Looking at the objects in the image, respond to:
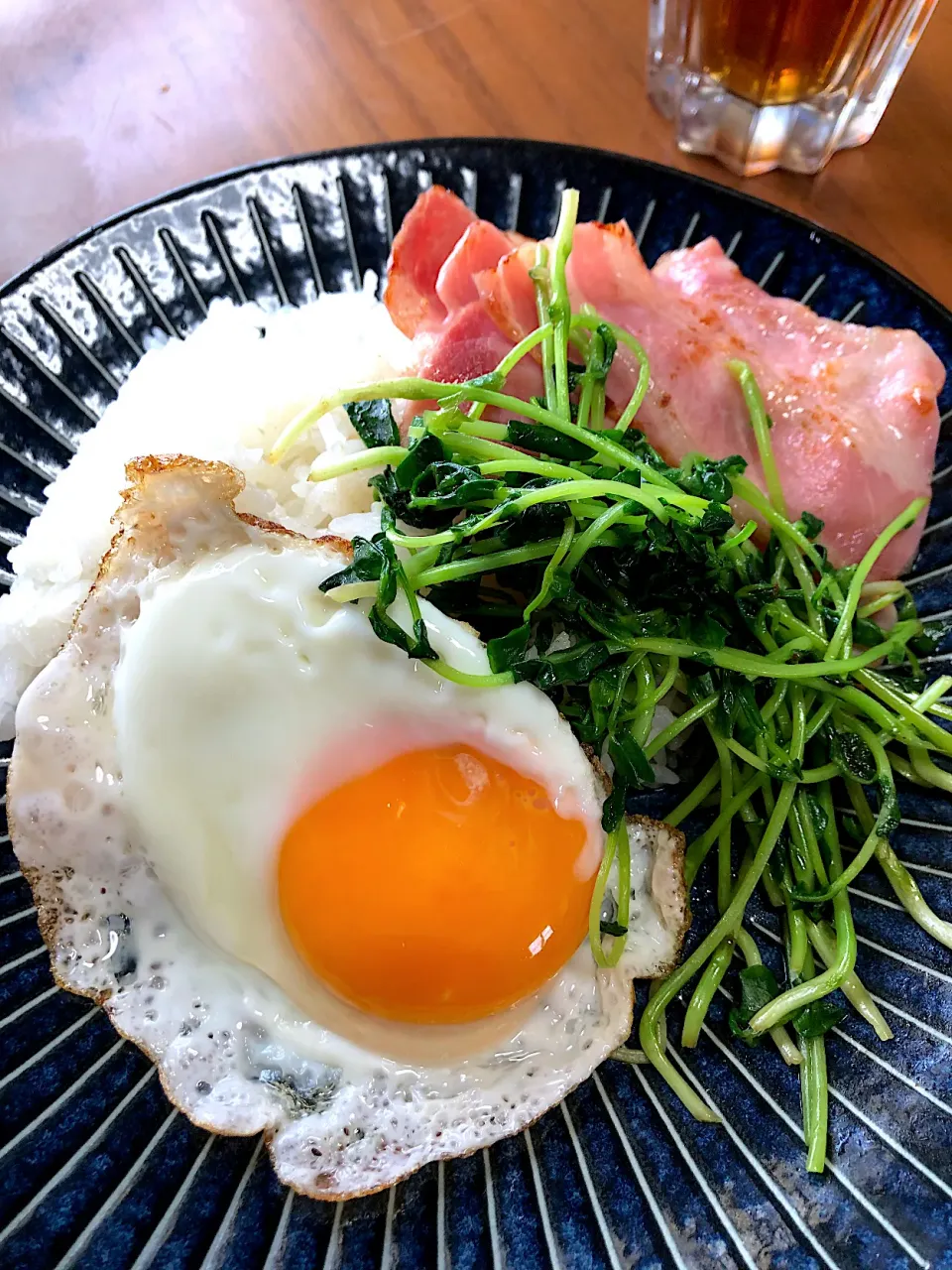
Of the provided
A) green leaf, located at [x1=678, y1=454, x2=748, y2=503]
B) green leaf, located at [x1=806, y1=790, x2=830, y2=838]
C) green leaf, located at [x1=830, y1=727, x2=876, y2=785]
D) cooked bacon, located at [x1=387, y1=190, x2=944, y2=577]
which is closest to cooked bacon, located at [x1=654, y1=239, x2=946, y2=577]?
cooked bacon, located at [x1=387, y1=190, x2=944, y2=577]

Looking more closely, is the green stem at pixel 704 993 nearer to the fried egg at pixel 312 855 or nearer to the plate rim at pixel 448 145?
the fried egg at pixel 312 855

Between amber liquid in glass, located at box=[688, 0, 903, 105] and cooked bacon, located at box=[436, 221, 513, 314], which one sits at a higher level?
amber liquid in glass, located at box=[688, 0, 903, 105]

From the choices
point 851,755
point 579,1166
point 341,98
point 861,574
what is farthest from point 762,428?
point 341,98

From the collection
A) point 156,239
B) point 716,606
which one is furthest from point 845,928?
point 156,239

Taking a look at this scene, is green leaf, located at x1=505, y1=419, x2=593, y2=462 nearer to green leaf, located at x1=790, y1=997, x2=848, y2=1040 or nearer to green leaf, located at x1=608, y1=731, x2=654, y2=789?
green leaf, located at x1=608, y1=731, x2=654, y2=789

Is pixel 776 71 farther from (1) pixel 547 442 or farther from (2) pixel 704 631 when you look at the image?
(2) pixel 704 631
